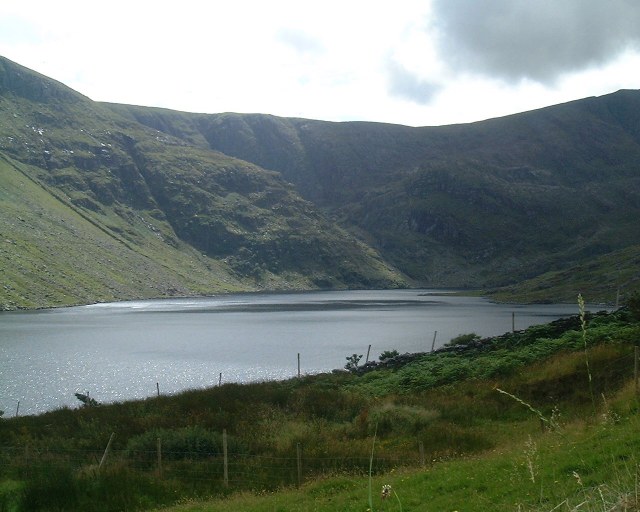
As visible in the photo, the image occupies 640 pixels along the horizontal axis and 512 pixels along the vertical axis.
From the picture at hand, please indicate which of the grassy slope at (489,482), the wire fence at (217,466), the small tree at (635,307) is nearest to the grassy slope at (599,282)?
the small tree at (635,307)

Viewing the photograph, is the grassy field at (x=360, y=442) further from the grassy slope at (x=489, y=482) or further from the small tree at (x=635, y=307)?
Answer: the small tree at (x=635, y=307)

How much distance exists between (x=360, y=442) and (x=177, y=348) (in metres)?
66.9

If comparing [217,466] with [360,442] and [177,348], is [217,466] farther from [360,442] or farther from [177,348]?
[177,348]

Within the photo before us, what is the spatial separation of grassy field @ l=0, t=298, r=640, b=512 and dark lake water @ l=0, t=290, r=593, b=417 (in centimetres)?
1568

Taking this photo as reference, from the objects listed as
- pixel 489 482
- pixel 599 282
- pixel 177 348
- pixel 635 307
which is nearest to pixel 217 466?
pixel 489 482

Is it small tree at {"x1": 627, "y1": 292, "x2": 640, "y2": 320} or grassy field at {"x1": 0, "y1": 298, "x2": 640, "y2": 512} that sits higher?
small tree at {"x1": 627, "y1": 292, "x2": 640, "y2": 320}

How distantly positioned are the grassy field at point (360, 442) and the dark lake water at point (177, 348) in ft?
51.4

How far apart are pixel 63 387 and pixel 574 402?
47264mm

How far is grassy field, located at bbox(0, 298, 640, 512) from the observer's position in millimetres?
13602

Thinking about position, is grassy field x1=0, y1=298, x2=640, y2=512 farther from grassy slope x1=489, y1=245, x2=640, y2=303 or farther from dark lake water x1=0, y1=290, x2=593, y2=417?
grassy slope x1=489, y1=245, x2=640, y2=303

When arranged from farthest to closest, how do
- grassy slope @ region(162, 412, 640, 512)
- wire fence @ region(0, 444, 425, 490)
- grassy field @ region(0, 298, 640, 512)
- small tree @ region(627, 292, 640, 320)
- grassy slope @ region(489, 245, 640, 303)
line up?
1. grassy slope @ region(489, 245, 640, 303)
2. small tree @ region(627, 292, 640, 320)
3. wire fence @ region(0, 444, 425, 490)
4. grassy field @ region(0, 298, 640, 512)
5. grassy slope @ region(162, 412, 640, 512)

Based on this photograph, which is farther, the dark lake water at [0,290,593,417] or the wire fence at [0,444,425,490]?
the dark lake water at [0,290,593,417]

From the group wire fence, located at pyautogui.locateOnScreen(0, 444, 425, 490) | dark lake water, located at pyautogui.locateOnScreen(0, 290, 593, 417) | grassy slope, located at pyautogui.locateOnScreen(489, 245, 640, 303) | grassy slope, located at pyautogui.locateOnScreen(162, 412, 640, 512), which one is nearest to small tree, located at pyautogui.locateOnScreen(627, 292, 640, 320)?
wire fence, located at pyautogui.locateOnScreen(0, 444, 425, 490)

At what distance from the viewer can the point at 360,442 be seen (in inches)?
898
